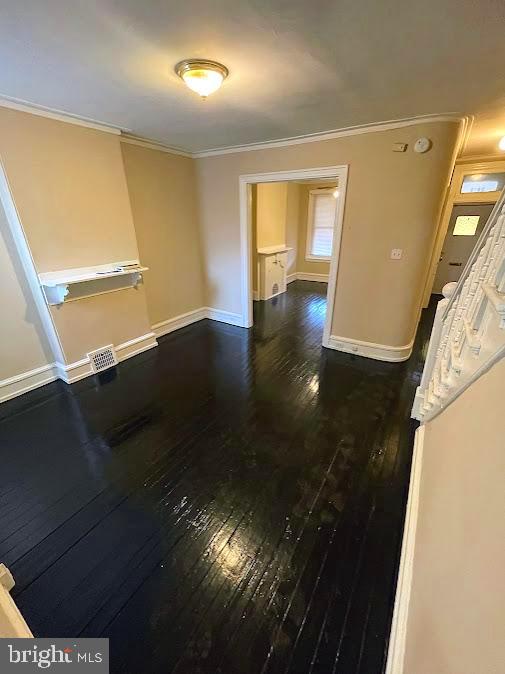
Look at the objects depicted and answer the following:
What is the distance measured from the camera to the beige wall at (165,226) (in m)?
3.41

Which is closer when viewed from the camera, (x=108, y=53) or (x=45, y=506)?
(x=108, y=53)

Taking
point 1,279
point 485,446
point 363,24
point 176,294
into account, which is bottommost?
point 176,294

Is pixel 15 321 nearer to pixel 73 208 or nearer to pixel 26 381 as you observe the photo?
pixel 26 381

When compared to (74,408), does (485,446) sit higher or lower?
higher

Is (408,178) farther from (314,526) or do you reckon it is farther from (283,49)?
(314,526)

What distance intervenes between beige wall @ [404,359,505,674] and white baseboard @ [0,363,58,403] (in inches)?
136

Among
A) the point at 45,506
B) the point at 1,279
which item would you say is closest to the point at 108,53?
the point at 1,279

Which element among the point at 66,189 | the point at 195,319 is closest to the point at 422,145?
the point at 66,189

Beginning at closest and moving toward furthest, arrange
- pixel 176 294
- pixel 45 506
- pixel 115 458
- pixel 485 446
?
pixel 485 446
pixel 45 506
pixel 115 458
pixel 176 294

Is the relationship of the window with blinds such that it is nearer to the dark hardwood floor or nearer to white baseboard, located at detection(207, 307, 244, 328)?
white baseboard, located at detection(207, 307, 244, 328)

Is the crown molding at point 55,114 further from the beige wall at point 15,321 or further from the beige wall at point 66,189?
the beige wall at point 15,321

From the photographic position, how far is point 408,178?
2.68 m

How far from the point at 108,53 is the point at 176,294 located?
9.42ft

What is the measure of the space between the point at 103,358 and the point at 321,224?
5.64 meters
